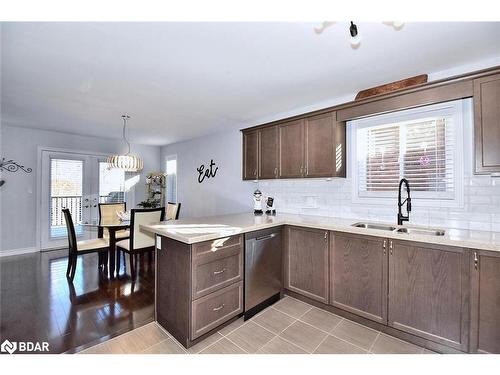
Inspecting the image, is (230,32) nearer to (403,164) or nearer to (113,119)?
(403,164)

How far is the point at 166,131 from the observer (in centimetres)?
468

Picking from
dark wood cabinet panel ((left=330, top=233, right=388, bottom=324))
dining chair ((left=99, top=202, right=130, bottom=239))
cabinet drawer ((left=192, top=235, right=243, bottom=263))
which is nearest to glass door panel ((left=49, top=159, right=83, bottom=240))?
dining chair ((left=99, top=202, right=130, bottom=239))

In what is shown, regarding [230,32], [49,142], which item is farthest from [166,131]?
[230,32]

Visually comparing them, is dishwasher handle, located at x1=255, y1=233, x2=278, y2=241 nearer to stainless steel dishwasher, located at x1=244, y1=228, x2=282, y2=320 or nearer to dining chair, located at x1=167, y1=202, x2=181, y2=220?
stainless steel dishwasher, located at x1=244, y1=228, x2=282, y2=320

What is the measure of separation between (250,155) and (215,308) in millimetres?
2166

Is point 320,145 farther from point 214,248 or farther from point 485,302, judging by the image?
point 485,302

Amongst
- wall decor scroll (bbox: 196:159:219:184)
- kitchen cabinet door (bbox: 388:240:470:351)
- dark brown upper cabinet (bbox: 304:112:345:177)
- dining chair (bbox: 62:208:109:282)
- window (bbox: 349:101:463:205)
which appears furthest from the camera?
wall decor scroll (bbox: 196:159:219:184)

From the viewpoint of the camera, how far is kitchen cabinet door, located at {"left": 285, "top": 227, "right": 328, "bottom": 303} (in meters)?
2.39

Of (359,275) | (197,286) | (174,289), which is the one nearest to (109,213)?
(174,289)

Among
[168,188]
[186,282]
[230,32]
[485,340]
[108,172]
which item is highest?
[230,32]

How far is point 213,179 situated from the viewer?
4715mm

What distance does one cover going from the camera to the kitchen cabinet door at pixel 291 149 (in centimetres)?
292

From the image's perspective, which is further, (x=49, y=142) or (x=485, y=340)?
(x=49, y=142)
